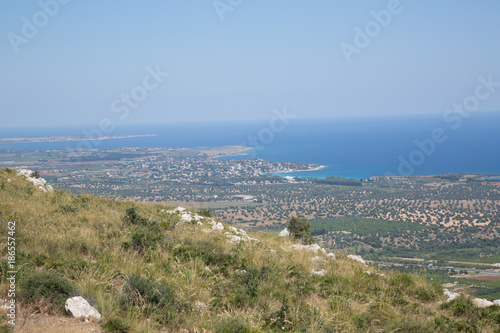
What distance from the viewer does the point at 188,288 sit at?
5031mm

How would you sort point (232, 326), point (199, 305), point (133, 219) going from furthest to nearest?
point (133, 219)
point (199, 305)
point (232, 326)

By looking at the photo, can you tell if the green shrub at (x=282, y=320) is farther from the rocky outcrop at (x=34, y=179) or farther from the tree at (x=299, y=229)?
the rocky outcrop at (x=34, y=179)

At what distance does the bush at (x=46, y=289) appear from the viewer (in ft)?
13.4

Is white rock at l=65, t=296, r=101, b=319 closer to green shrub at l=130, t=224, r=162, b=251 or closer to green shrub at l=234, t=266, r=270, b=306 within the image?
green shrub at l=234, t=266, r=270, b=306

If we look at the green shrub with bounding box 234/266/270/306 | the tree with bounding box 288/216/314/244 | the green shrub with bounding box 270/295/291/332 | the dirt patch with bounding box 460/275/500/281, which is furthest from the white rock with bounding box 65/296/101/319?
the dirt patch with bounding box 460/275/500/281

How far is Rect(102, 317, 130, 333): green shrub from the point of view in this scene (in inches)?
149

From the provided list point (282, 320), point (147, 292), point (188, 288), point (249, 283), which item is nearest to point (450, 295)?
point (282, 320)

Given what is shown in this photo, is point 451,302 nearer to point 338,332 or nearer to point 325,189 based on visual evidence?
point 338,332

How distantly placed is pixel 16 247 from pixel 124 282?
8.23ft

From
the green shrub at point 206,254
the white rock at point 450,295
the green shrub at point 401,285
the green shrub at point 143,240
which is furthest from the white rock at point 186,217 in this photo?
the white rock at point 450,295

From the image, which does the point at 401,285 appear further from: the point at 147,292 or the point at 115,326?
the point at 115,326

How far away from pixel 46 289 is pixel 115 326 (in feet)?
3.88

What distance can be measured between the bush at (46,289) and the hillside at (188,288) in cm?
1

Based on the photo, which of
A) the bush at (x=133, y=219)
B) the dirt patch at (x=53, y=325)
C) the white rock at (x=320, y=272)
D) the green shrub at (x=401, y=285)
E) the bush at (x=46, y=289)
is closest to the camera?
the dirt patch at (x=53, y=325)
